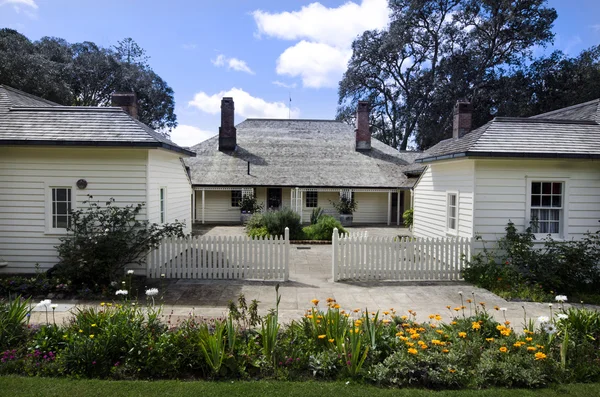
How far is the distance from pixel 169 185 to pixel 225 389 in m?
8.29

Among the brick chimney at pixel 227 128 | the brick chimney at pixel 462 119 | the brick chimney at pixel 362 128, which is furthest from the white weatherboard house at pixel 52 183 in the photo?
the brick chimney at pixel 362 128

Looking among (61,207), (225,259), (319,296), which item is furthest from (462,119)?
(61,207)

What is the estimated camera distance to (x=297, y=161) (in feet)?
79.3

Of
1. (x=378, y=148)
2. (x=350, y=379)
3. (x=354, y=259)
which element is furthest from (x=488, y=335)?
(x=378, y=148)

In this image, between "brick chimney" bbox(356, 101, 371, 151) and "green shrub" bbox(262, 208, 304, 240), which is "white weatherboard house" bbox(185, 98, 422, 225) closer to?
"brick chimney" bbox(356, 101, 371, 151)

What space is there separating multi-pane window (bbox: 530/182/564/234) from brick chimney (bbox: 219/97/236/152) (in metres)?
18.9

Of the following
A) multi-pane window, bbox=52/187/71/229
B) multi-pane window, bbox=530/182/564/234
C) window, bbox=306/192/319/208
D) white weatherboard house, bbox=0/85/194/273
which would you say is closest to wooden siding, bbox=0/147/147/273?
white weatherboard house, bbox=0/85/194/273

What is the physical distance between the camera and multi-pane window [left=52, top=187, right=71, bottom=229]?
30.4 feet

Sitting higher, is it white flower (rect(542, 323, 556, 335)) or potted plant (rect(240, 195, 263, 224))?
potted plant (rect(240, 195, 263, 224))

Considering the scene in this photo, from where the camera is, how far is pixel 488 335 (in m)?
5.11

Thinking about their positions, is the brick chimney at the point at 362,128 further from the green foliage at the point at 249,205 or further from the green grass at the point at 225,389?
the green grass at the point at 225,389

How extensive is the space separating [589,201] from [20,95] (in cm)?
1663

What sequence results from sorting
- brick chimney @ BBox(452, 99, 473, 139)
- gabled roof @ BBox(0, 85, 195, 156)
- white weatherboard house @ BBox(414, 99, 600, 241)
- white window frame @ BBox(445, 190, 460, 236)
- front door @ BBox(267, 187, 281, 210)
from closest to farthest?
gabled roof @ BBox(0, 85, 195, 156) < white weatherboard house @ BBox(414, 99, 600, 241) < white window frame @ BBox(445, 190, 460, 236) < brick chimney @ BBox(452, 99, 473, 139) < front door @ BBox(267, 187, 281, 210)

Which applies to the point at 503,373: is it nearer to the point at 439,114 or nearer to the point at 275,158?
the point at 275,158
